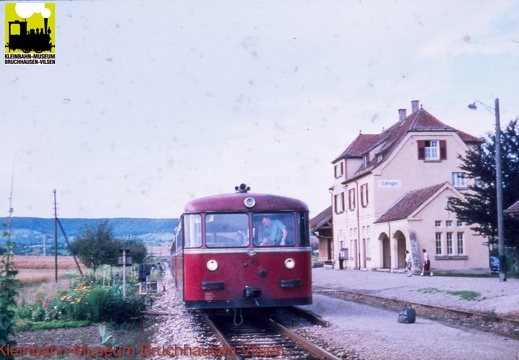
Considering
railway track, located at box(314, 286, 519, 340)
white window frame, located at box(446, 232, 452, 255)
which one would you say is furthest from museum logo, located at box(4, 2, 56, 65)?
white window frame, located at box(446, 232, 452, 255)

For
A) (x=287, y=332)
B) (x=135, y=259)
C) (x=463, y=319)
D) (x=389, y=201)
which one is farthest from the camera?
(x=135, y=259)

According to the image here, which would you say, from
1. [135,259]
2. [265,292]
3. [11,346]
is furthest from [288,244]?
[135,259]

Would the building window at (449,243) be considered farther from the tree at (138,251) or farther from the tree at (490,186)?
the tree at (138,251)

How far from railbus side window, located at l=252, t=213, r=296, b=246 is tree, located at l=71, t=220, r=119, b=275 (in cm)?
2684

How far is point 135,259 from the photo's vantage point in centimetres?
5894

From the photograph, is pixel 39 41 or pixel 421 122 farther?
pixel 421 122

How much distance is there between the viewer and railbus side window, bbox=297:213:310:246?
14234mm

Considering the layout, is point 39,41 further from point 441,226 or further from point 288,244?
point 441,226

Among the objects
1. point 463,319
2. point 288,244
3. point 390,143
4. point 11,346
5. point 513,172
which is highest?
point 390,143

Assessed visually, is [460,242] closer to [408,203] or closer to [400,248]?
[408,203]

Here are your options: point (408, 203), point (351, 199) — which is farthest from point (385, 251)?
point (351, 199)

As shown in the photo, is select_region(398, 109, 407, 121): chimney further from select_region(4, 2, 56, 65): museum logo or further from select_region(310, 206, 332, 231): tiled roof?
select_region(4, 2, 56, 65): museum logo

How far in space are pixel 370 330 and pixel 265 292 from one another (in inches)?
87.5

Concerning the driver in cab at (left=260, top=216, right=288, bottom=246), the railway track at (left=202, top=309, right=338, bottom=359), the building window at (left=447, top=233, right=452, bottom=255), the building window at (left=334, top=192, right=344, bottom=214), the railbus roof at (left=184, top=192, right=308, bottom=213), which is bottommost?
the railway track at (left=202, top=309, right=338, bottom=359)
